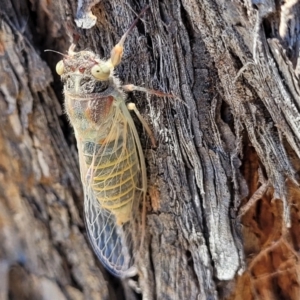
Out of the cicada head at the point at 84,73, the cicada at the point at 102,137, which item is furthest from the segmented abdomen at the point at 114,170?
the cicada head at the point at 84,73

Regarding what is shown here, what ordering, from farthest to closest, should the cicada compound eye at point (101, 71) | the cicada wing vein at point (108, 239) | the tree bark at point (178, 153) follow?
the cicada wing vein at point (108, 239) → the cicada compound eye at point (101, 71) → the tree bark at point (178, 153)

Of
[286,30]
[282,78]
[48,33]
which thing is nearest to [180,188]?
[282,78]

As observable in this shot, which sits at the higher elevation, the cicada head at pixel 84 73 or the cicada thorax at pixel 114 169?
the cicada head at pixel 84 73

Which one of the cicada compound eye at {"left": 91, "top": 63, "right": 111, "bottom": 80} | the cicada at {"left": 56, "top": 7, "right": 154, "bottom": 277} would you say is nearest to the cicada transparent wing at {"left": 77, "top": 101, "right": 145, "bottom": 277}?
the cicada at {"left": 56, "top": 7, "right": 154, "bottom": 277}

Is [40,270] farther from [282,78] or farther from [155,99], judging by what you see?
[282,78]

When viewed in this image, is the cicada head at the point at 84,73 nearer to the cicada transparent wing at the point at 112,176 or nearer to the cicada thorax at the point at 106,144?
the cicada thorax at the point at 106,144

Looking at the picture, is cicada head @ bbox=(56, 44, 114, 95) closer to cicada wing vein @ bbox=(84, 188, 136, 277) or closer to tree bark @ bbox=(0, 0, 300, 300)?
tree bark @ bbox=(0, 0, 300, 300)
